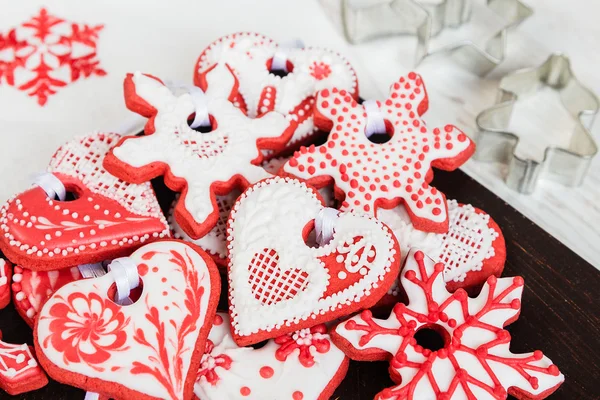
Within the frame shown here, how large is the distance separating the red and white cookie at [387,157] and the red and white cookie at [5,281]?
0.39 m

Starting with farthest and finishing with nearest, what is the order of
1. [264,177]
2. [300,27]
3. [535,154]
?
[300,27]
[535,154]
[264,177]

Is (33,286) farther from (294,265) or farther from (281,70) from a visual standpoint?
(281,70)

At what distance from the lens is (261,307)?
881 millimetres

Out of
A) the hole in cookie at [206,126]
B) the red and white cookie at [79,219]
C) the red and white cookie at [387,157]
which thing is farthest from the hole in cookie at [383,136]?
the red and white cookie at [79,219]

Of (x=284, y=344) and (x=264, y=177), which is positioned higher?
(x=264, y=177)

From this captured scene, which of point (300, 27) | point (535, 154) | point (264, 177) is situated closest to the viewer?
point (264, 177)

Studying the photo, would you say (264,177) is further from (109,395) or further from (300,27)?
(300,27)

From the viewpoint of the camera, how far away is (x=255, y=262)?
0.91 meters

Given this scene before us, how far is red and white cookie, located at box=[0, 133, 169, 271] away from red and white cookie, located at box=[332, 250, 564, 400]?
30cm

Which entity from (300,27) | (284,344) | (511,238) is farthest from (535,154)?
(284,344)

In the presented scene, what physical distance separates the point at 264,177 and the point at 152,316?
0.25m

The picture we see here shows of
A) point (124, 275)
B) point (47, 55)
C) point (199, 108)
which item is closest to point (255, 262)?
point (124, 275)

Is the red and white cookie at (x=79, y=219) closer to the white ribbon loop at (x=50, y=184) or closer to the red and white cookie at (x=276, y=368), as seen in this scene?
the white ribbon loop at (x=50, y=184)

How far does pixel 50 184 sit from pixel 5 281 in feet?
0.45
